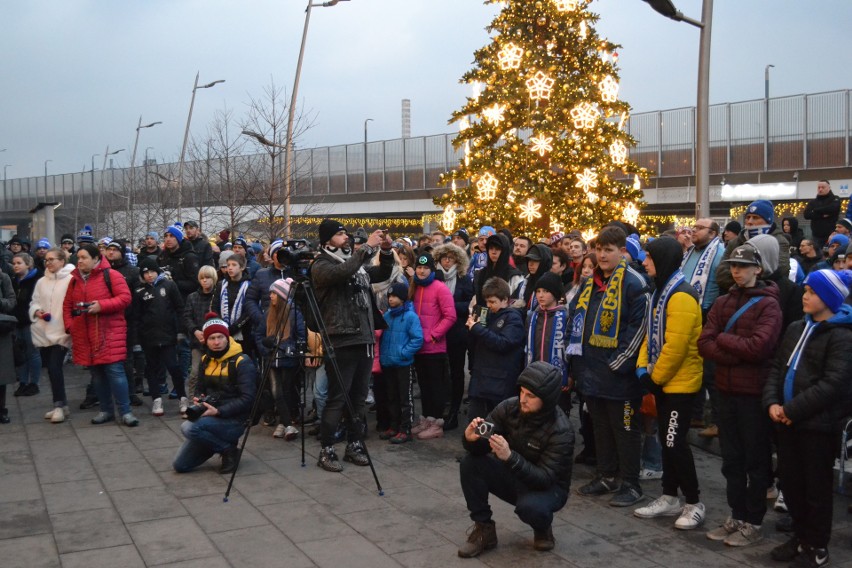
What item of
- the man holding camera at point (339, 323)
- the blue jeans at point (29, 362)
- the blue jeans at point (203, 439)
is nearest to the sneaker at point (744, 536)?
the man holding camera at point (339, 323)

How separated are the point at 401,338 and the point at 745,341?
14.3ft

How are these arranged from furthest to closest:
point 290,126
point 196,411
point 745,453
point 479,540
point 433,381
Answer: point 290,126 < point 433,381 < point 196,411 < point 745,453 < point 479,540

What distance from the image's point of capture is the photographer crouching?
8344 millimetres

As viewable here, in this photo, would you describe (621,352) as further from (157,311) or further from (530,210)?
(530,210)

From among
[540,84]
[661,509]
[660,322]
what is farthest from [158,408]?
[540,84]

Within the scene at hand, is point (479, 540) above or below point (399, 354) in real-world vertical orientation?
below

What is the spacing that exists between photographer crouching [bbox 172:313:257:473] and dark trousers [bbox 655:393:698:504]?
3.85 meters

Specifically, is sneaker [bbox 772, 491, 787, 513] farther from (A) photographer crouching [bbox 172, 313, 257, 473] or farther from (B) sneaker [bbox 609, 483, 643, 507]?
(A) photographer crouching [bbox 172, 313, 257, 473]

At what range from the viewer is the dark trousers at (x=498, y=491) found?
20.0ft

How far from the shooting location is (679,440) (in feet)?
22.0

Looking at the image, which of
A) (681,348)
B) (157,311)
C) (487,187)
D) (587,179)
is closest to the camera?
(681,348)

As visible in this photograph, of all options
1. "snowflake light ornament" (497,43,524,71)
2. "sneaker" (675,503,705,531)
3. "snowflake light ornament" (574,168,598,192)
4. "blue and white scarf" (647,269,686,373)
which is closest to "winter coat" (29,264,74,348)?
"blue and white scarf" (647,269,686,373)

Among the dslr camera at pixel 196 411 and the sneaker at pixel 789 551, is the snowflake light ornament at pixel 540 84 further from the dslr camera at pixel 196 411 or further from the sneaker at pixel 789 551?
the sneaker at pixel 789 551

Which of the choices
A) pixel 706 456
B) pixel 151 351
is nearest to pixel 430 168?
pixel 151 351
